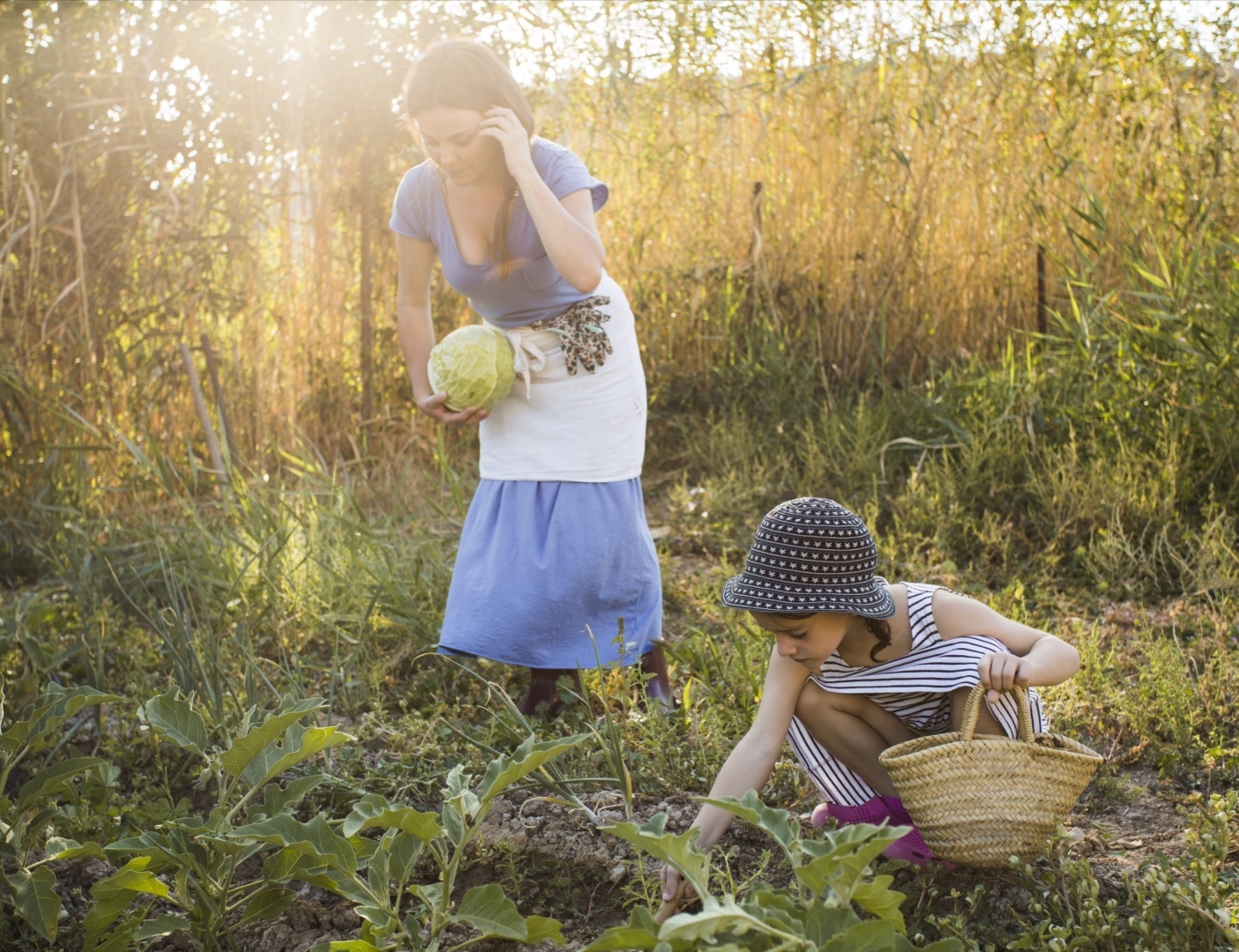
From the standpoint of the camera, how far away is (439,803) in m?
2.43

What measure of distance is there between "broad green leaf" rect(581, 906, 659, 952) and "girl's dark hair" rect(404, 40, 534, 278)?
1838 millimetres

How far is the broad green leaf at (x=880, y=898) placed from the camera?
4.52 ft

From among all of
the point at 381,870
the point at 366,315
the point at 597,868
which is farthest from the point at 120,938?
the point at 366,315

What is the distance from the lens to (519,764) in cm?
163

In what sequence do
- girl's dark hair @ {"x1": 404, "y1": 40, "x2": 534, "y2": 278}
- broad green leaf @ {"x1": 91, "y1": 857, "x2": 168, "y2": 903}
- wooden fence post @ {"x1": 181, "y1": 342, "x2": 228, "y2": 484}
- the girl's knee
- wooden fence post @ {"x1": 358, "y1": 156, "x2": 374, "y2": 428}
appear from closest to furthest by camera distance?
broad green leaf @ {"x1": 91, "y1": 857, "x2": 168, "y2": 903}, the girl's knee, girl's dark hair @ {"x1": 404, "y1": 40, "x2": 534, "y2": 278}, wooden fence post @ {"x1": 181, "y1": 342, "x2": 228, "y2": 484}, wooden fence post @ {"x1": 358, "y1": 156, "x2": 374, "y2": 428}

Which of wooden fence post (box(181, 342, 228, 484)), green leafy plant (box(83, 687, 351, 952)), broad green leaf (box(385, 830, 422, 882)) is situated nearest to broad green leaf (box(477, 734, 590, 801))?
broad green leaf (box(385, 830, 422, 882))

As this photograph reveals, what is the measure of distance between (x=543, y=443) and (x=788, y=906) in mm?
1608

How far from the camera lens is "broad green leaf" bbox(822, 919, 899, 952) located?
131 cm

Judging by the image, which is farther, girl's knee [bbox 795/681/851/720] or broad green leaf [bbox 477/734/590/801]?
girl's knee [bbox 795/681/851/720]

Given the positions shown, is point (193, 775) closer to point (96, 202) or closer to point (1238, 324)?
point (96, 202)

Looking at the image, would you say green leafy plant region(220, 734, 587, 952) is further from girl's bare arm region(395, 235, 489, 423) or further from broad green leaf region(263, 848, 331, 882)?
girl's bare arm region(395, 235, 489, 423)

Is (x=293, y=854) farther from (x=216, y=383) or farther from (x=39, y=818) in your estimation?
(x=216, y=383)

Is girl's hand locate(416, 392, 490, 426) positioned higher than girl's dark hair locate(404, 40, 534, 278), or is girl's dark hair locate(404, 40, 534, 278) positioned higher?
girl's dark hair locate(404, 40, 534, 278)

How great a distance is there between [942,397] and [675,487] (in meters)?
1.08
